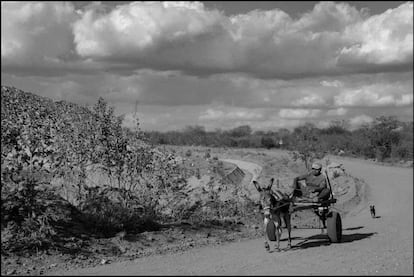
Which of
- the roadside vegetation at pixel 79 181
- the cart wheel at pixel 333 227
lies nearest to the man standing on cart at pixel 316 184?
the cart wheel at pixel 333 227

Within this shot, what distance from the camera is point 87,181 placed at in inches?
616

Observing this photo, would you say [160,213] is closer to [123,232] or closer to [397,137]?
[123,232]

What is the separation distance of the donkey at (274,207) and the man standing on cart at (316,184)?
0.96m

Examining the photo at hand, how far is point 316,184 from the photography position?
14797mm

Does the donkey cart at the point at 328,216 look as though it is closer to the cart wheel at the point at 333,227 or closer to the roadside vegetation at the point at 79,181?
the cart wheel at the point at 333,227

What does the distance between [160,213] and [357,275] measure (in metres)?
6.66

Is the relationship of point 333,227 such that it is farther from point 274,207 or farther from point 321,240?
point 274,207

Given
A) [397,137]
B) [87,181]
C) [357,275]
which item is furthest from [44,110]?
[397,137]

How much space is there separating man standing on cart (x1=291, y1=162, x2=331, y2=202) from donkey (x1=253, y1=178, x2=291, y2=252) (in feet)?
3.15

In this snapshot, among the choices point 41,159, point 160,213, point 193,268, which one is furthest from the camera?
point 160,213

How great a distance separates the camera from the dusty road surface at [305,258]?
37.2 ft

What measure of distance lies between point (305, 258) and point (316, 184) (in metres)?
2.63

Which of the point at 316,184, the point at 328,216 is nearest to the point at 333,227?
the point at 328,216

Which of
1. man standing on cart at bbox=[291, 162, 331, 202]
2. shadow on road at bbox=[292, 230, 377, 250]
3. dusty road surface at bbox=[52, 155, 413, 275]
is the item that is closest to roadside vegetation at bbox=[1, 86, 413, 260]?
dusty road surface at bbox=[52, 155, 413, 275]
